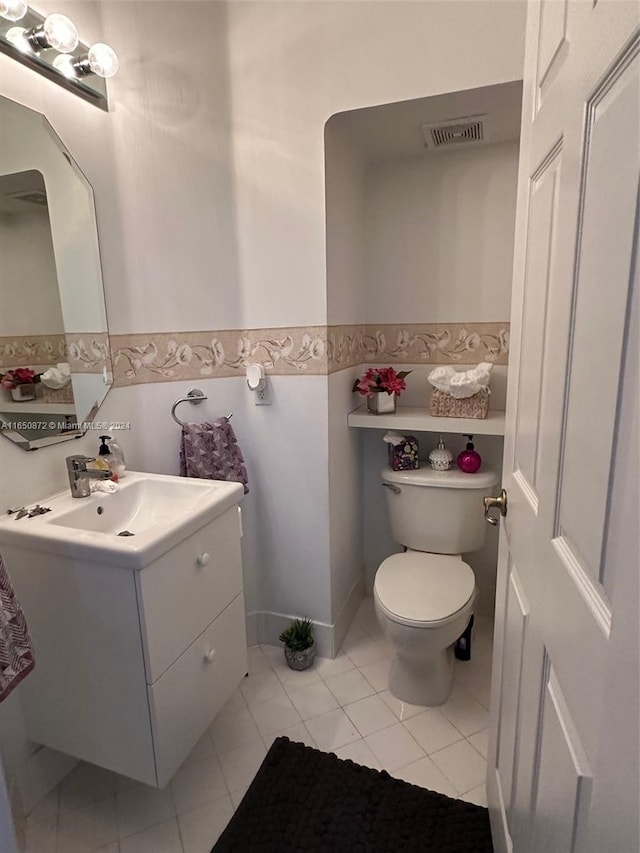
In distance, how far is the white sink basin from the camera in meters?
1.06

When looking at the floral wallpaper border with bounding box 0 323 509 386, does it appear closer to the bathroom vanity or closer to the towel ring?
the towel ring

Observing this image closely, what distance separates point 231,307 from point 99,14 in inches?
36.3

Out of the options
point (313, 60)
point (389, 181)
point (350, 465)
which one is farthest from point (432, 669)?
point (313, 60)

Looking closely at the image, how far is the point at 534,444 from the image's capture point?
2.73 feet

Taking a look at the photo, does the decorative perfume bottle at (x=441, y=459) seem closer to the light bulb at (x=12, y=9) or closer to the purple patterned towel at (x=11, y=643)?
the purple patterned towel at (x=11, y=643)

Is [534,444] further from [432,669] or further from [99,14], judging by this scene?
[99,14]

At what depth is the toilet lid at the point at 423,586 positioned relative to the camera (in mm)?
1537

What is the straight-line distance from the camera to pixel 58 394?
1330mm

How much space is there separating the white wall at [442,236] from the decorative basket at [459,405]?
1.24 feet

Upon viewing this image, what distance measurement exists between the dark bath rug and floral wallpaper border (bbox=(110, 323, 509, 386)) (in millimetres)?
1305

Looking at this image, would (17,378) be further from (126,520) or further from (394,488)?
(394,488)

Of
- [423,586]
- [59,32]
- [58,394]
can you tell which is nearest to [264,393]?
[58,394]

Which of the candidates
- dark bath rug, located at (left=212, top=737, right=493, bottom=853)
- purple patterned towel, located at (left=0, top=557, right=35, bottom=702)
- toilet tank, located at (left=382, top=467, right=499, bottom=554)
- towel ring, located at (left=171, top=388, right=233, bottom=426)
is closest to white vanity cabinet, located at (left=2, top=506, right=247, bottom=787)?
purple patterned towel, located at (left=0, top=557, right=35, bottom=702)

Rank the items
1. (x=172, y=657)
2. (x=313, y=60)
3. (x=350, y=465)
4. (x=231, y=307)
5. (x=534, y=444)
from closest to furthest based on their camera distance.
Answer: (x=534, y=444), (x=172, y=657), (x=313, y=60), (x=231, y=307), (x=350, y=465)
